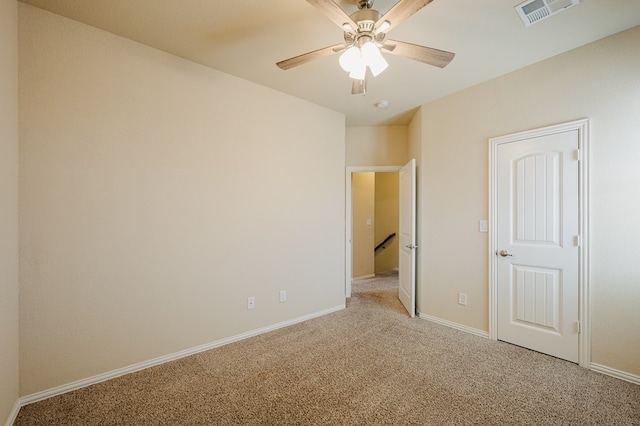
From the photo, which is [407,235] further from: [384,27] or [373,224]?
[384,27]

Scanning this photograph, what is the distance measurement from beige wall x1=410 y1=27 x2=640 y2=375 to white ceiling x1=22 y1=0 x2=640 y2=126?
220mm

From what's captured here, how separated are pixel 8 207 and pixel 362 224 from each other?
4.68 meters

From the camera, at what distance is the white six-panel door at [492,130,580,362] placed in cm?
235

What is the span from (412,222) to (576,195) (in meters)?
1.55

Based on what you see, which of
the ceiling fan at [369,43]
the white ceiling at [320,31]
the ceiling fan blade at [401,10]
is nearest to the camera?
the ceiling fan blade at [401,10]

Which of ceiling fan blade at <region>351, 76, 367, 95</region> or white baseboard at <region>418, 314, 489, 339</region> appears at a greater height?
ceiling fan blade at <region>351, 76, 367, 95</region>

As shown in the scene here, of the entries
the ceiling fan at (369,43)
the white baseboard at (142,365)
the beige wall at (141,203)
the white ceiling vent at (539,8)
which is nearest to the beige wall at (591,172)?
the white ceiling vent at (539,8)

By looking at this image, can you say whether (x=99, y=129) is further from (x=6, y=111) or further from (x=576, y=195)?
(x=576, y=195)

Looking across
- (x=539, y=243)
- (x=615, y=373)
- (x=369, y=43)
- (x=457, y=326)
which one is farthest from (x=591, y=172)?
(x=369, y=43)

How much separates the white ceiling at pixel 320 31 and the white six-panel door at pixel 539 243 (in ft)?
2.67

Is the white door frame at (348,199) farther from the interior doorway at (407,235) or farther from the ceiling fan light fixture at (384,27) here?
the ceiling fan light fixture at (384,27)

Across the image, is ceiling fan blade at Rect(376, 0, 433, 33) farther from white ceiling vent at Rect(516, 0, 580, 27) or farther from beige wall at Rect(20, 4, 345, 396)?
beige wall at Rect(20, 4, 345, 396)

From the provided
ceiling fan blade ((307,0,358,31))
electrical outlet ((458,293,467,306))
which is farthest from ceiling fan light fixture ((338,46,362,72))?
electrical outlet ((458,293,467,306))

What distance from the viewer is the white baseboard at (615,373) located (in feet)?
6.74
